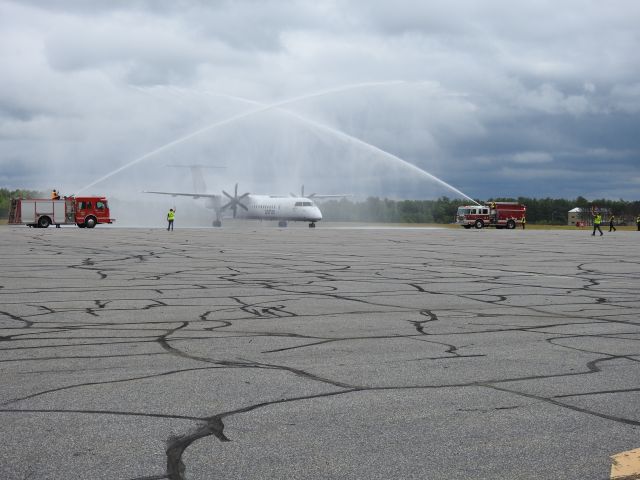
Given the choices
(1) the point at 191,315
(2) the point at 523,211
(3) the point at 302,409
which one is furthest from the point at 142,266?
(2) the point at 523,211

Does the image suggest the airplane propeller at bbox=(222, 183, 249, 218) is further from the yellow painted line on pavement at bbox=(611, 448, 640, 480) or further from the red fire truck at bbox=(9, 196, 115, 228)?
the yellow painted line on pavement at bbox=(611, 448, 640, 480)

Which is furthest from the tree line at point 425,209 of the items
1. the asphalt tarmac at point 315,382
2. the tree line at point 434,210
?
the asphalt tarmac at point 315,382

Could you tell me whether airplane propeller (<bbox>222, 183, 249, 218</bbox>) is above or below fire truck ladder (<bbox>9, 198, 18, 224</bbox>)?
above

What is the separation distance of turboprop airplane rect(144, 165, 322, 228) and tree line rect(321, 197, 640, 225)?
18.6 m

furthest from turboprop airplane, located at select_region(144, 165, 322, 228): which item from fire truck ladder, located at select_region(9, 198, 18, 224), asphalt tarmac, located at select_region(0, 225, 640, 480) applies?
asphalt tarmac, located at select_region(0, 225, 640, 480)

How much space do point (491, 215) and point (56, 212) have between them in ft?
125

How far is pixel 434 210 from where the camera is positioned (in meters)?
124

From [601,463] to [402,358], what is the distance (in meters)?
3.44

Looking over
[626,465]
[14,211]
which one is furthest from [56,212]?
[626,465]

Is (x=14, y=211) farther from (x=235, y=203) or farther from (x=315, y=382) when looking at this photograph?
(x=315, y=382)

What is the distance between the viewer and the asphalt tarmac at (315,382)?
4.81 m

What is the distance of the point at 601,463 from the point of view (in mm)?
4711

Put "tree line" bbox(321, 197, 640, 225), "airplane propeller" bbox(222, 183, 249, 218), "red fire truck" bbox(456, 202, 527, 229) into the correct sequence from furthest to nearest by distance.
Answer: "tree line" bbox(321, 197, 640, 225), "red fire truck" bbox(456, 202, 527, 229), "airplane propeller" bbox(222, 183, 249, 218)

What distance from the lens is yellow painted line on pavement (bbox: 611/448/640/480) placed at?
14.4 ft
